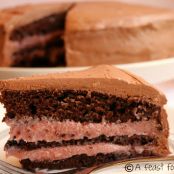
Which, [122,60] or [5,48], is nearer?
[122,60]

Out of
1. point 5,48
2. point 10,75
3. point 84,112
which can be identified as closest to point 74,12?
point 5,48

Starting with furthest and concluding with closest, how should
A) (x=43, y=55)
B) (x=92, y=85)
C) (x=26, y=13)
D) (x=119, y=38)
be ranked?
(x=43, y=55), (x=26, y=13), (x=119, y=38), (x=92, y=85)

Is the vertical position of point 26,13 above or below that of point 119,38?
Result: above

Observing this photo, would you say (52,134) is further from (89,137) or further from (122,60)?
(122,60)

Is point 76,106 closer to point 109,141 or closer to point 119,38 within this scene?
point 109,141

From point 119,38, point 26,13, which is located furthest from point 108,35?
point 26,13

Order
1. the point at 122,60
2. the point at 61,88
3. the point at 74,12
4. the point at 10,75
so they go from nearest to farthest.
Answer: the point at 61,88
the point at 10,75
the point at 122,60
the point at 74,12
